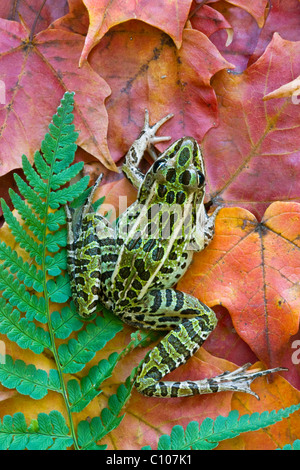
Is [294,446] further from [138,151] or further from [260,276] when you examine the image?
[138,151]

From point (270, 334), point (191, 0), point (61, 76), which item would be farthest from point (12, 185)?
point (270, 334)

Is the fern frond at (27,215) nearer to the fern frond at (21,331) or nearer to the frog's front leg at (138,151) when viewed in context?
the fern frond at (21,331)

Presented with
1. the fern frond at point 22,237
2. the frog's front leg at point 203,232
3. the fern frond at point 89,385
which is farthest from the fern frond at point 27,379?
the frog's front leg at point 203,232

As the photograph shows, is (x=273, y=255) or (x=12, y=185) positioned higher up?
(x=12, y=185)

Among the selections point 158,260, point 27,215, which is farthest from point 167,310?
point 27,215

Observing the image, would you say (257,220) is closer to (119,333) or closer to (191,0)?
(119,333)

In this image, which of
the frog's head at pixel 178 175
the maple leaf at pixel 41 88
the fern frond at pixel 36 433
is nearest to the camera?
the fern frond at pixel 36 433
